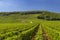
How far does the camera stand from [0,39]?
85.7 feet
